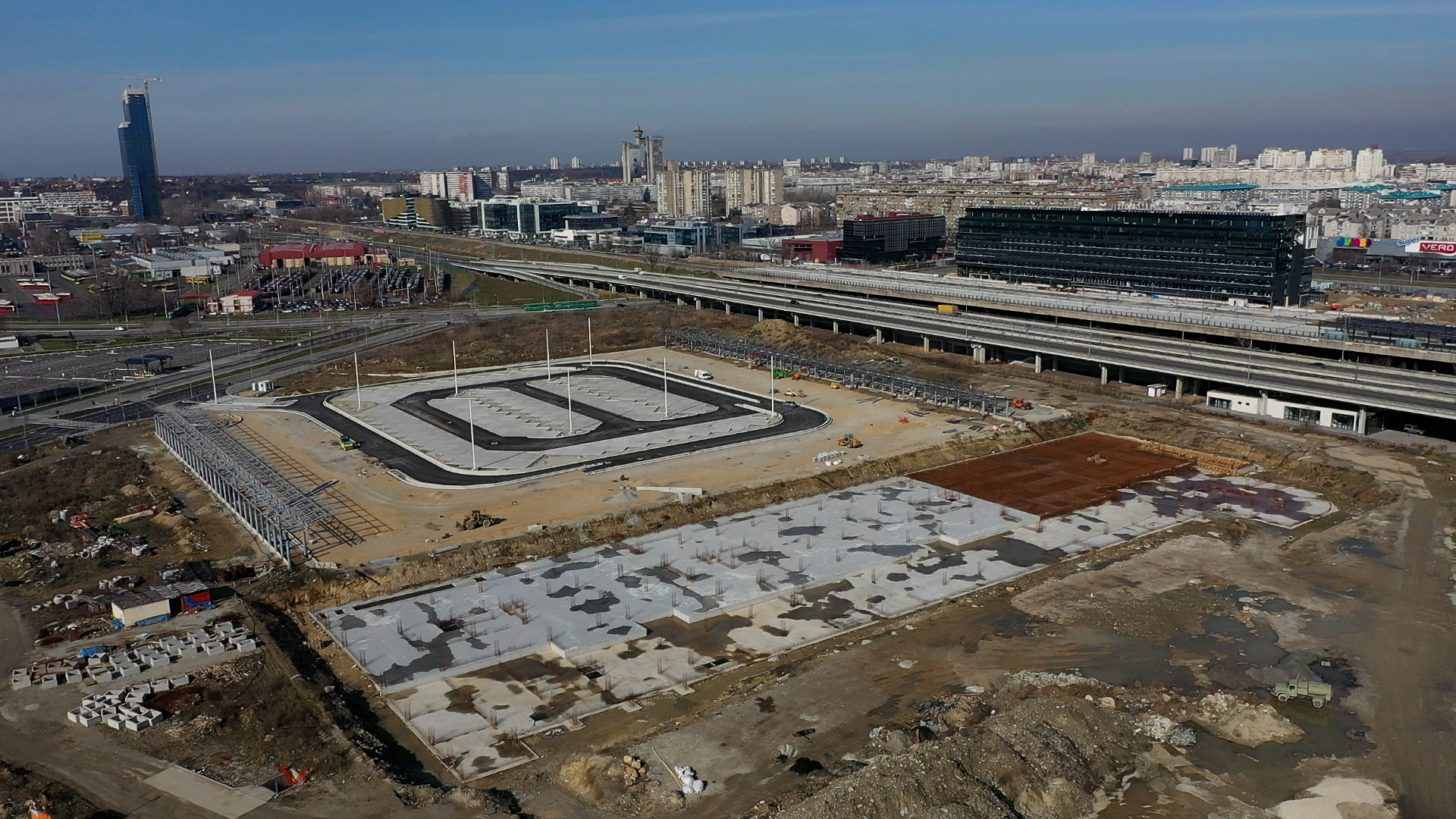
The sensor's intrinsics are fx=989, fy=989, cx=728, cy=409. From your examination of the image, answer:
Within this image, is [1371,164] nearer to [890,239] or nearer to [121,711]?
[890,239]

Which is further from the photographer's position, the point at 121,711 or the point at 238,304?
the point at 238,304

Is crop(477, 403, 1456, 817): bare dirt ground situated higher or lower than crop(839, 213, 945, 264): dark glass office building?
lower

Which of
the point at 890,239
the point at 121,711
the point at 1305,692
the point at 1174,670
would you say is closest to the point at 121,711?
the point at 121,711

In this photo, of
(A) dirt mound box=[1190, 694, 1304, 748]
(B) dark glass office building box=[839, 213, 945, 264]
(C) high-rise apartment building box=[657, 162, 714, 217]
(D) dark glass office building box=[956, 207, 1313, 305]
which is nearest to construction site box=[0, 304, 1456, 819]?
(A) dirt mound box=[1190, 694, 1304, 748]

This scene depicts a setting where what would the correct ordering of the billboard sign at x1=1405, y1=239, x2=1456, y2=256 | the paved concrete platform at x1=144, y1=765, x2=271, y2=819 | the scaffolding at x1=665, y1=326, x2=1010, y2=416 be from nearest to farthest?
the paved concrete platform at x1=144, y1=765, x2=271, y2=819
the scaffolding at x1=665, y1=326, x2=1010, y2=416
the billboard sign at x1=1405, y1=239, x2=1456, y2=256

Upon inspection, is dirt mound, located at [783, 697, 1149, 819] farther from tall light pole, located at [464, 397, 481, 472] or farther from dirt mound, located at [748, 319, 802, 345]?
dirt mound, located at [748, 319, 802, 345]
